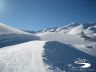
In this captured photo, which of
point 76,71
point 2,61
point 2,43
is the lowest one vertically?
point 76,71

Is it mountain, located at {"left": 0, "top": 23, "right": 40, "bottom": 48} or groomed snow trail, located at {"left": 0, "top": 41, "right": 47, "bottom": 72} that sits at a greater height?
mountain, located at {"left": 0, "top": 23, "right": 40, "bottom": 48}

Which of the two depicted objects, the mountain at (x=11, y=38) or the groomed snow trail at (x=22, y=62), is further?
the mountain at (x=11, y=38)

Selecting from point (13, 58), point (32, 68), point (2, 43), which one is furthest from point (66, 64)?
point (2, 43)


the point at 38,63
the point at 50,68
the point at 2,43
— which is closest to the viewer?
the point at 50,68

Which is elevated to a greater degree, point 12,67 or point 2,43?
point 2,43

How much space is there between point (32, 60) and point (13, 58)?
545 centimetres

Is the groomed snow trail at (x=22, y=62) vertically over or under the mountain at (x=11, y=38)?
under

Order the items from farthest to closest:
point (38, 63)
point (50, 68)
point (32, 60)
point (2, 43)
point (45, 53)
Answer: point (2, 43) → point (45, 53) → point (32, 60) → point (38, 63) → point (50, 68)

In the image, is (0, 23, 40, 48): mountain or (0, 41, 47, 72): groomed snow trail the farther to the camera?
(0, 23, 40, 48): mountain

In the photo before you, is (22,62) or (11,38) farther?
(11,38)

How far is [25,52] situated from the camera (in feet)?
216

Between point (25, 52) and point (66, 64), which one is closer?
point (66, 64)

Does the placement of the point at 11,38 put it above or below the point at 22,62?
above

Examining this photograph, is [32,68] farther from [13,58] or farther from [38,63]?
[13,58]
